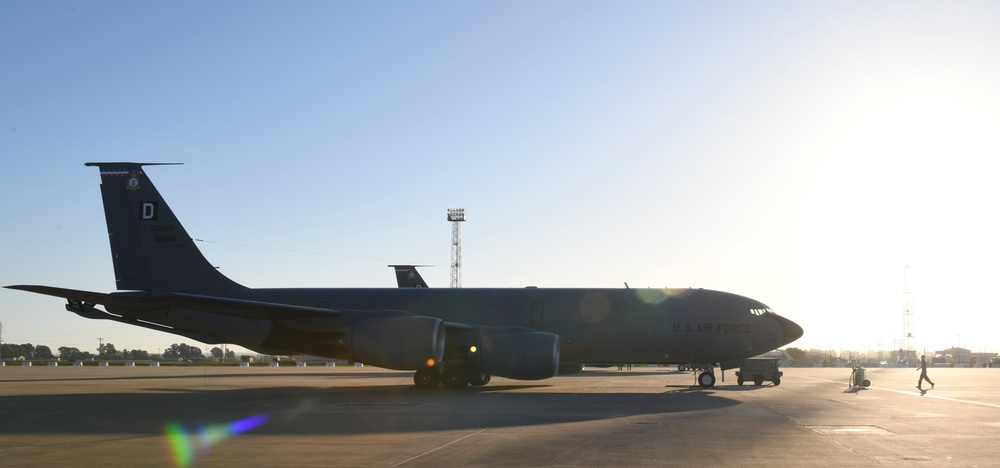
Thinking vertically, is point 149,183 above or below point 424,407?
above

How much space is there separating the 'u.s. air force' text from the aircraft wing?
10.4 m

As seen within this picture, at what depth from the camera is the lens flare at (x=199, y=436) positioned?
12492 millimetres

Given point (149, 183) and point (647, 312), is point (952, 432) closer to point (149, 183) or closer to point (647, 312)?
point (647, 312)

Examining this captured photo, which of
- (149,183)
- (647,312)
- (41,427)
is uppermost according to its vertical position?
(149,183)

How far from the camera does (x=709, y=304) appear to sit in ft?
104

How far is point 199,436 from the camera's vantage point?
1493 cm

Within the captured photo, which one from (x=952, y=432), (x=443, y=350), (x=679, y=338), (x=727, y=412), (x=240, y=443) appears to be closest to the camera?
(x=240, y=443)

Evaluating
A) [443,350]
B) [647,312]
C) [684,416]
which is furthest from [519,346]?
[684,416]

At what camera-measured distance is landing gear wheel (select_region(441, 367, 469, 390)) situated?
3011 centimetres

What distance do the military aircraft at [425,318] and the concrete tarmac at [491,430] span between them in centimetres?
234

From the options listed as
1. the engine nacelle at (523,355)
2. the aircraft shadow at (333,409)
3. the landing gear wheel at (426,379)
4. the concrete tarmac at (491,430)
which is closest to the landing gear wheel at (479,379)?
the aircraft shadow at (333,409)

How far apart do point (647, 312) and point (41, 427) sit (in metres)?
20.5

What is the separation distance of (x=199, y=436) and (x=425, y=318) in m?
13.5

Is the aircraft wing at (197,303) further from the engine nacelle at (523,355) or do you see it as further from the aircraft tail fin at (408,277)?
the aircraft tail fin at (408,277)
